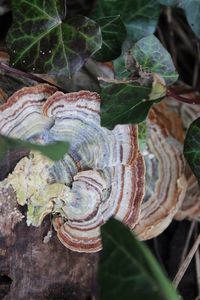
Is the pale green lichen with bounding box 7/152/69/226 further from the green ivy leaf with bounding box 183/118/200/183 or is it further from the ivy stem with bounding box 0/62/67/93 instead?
the green ivy leaf with bounding box 183/118/200/183

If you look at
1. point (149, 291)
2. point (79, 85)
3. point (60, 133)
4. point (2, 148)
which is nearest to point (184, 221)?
point (79, 85)

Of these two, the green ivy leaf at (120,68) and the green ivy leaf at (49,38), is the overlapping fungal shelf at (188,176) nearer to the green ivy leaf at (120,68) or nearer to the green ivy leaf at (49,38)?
the green ivy leaf at (120,68)

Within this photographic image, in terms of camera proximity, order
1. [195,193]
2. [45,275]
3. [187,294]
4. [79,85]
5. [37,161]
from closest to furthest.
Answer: [37,161]
[45,275]
[79,85]
[195,193]
[187,294]

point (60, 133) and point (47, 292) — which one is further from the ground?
point (60, 133)

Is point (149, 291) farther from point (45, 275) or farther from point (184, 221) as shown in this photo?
point (184, 221)

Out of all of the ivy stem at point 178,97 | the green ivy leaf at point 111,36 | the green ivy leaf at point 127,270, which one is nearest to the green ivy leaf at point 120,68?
the green ivy leaf at point 111,36

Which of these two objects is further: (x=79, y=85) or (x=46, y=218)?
(x=79, y=85)

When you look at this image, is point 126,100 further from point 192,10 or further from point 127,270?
point 127,270

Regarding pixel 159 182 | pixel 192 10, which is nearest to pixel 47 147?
pixel 159 182
